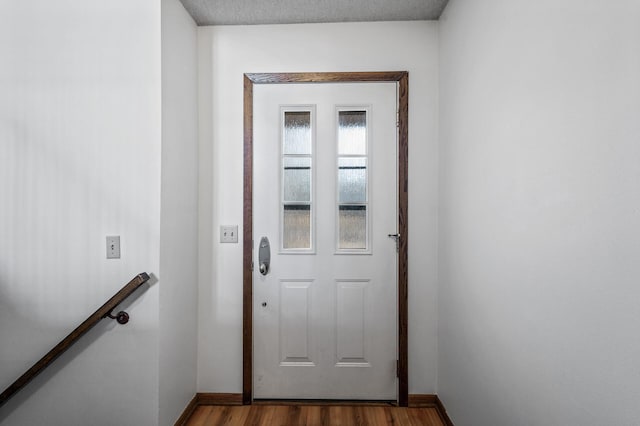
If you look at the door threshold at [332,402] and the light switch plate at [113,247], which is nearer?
the light switch plate at [113,247]

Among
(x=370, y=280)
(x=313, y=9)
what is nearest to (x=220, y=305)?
(x=370, y=280)

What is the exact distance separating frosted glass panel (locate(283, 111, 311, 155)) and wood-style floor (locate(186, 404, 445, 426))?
1.60 meters

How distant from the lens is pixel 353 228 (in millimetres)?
2236

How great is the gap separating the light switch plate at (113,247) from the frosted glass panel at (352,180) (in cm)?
127

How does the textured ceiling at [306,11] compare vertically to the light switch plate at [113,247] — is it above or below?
above

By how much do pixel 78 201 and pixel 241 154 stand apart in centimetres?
92

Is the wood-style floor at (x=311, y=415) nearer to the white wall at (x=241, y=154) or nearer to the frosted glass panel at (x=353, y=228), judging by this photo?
the white wall at (x=241, y=154)

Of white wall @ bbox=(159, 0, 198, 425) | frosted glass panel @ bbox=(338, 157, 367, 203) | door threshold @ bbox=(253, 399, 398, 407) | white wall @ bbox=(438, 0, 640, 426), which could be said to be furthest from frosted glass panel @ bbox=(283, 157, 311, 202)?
door threshold @ bbox=(253, 399, 398, 407)

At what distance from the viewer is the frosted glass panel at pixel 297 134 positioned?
2238mm

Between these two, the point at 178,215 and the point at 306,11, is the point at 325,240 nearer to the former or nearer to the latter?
the point at 178,215

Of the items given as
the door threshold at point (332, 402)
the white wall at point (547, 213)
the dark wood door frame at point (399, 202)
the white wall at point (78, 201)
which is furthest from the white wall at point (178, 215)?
the white wall at point (547, 213)

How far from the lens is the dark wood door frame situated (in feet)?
7.12

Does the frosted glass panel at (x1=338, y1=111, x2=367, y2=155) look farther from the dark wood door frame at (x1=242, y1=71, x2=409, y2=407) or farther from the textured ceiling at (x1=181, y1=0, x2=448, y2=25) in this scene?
the textured ceiling at (x1=181, y1=0, x2=448, y2=25)

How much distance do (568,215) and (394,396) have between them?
1.67 metres
